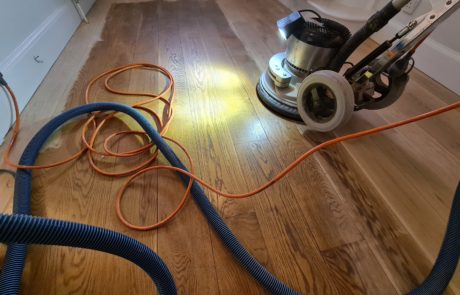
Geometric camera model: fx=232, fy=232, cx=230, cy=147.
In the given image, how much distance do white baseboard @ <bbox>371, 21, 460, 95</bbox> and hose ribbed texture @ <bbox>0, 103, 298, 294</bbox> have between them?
1.42m

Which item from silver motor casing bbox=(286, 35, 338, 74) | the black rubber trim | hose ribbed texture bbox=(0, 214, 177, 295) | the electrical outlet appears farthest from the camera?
the electrical outlet

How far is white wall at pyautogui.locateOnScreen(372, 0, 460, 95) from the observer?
1212 mm

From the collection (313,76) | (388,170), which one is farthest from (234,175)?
(388,170)

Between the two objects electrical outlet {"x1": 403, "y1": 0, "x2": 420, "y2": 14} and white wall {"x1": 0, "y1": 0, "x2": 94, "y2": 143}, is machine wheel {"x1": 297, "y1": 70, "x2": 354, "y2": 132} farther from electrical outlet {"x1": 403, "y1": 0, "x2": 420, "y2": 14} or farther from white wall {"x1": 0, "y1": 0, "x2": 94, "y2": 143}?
white wall {"x1": 0, "y1": 0, "x2": 94, "y2": 143}

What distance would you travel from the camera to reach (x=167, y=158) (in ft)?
2.75

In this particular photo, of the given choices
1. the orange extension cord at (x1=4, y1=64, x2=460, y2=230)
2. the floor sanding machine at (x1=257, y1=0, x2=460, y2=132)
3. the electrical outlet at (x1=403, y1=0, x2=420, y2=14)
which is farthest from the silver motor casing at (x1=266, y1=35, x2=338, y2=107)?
the electrical outlet at (x1=403, y1=0, x2=420, y2=14)

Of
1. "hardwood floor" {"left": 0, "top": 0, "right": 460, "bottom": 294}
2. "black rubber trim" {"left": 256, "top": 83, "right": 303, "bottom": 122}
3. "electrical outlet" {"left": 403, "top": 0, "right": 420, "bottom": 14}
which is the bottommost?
"hardwood floor" {"left": 0, "top": 0, "right": 460, "bottom": 294}

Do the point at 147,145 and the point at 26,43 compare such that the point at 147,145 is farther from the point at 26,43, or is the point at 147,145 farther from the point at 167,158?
the point at 26,43

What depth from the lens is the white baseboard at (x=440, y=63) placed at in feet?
4.00

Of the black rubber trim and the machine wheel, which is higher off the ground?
the machine wheel

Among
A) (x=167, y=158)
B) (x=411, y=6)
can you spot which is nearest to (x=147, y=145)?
(x=167, y=158)

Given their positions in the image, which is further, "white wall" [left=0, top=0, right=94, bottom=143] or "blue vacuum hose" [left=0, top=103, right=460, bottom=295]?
"white wall" [left=0, top=0, right=94, bottom=143]

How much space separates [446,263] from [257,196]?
51 cm

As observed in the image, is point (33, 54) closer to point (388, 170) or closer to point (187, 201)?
point (187, 201)
